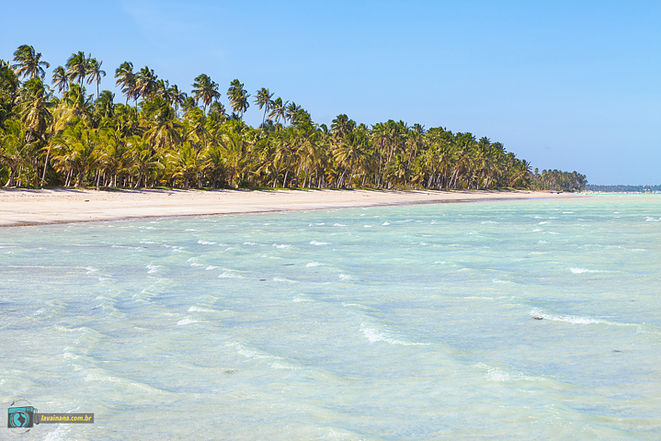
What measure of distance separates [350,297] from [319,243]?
1121 cm

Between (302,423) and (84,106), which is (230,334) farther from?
(84,106)

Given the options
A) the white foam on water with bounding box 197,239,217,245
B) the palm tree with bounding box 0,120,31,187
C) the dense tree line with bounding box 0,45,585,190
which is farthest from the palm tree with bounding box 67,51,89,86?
the white foam on water with bounding box 197,239,217,245

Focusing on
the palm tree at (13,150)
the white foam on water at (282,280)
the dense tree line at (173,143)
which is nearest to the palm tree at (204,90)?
the dense tree line at (173,143)

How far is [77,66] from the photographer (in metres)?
104

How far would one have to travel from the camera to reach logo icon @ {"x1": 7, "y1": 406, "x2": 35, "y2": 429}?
514cm

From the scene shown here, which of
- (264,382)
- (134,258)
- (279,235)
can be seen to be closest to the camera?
(264,382)

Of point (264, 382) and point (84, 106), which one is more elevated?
point (84, 106)

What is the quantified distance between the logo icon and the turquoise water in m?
0.10

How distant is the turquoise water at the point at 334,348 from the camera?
18.1ft

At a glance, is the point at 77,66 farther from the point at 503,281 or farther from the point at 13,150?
the point at 503,281

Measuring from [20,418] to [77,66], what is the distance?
109835mm

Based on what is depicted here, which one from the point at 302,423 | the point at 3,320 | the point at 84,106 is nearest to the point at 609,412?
the point at 302,423

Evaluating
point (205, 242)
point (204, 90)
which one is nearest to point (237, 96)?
point (204, 90)

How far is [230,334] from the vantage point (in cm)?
867
